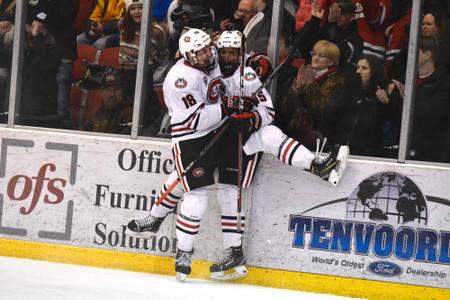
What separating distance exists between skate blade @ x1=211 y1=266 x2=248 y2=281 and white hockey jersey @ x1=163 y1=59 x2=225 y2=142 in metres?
0.81

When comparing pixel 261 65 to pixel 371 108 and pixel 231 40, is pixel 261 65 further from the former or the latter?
pixel 371 108

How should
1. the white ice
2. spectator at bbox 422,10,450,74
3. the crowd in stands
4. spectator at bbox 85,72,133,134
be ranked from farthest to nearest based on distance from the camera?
spectator at bbox 85,72,133,134 → the crowd in stands → spectator at bbox 422,10,450,74 → the white ice

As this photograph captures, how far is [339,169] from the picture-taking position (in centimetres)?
616

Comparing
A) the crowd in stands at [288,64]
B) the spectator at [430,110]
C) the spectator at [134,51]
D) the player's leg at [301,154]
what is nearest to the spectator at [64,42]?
the crowd in stands at [288,64]

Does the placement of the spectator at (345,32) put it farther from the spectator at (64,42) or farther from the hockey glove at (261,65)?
the spectator at (64,42)

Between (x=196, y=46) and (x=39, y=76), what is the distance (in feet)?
4.65

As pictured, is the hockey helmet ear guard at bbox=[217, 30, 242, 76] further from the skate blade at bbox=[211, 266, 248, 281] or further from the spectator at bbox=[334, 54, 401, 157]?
the skate blade at bbox=[211, 266, 248, 281]

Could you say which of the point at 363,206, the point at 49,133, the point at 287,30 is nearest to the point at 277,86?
the point at 287,30

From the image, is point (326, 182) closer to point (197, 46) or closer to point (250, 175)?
point (250, 175)

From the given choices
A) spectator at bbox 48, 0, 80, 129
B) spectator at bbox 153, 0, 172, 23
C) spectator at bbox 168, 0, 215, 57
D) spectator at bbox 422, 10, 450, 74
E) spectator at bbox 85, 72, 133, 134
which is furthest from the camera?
spectator at bbox 48, 0, 80, 129

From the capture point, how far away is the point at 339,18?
6379 mm

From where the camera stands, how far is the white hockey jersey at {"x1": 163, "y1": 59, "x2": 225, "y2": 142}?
6.26m

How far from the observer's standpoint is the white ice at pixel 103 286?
5625mm

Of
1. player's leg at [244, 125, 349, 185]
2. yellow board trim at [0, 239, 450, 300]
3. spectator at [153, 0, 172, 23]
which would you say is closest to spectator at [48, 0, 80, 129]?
spectator at [153, 0, 172, 23]
